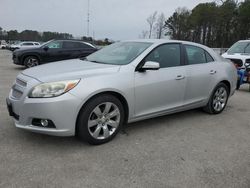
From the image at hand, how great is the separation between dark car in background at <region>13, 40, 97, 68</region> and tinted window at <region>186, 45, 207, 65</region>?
831cm

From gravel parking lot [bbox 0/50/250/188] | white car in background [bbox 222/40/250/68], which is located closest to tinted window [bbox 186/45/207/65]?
gravel parking lot [bbox 0/50/250/188]

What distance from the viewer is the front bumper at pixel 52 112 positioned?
3211mm

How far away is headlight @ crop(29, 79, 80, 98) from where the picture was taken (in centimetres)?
327

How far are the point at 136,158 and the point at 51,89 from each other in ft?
4.50

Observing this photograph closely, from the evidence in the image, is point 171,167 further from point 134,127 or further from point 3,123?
point 3,123

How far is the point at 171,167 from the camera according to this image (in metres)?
3.15

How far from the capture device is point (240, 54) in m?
9.98

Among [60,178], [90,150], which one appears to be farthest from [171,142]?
[60,178]

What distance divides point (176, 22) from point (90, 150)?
191 feet

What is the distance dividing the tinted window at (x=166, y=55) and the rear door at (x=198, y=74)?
23 cm

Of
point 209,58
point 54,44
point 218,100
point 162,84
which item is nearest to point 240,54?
point 218,100

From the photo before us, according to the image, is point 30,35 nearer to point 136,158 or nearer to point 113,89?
point 113,89

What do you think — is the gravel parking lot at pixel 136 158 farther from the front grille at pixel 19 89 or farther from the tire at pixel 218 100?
the tire at pixel 218 100

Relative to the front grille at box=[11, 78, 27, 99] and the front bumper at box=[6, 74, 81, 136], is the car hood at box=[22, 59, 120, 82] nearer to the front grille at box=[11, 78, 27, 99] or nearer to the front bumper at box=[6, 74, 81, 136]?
the front grille at box=[11, 78, 27, 99]
